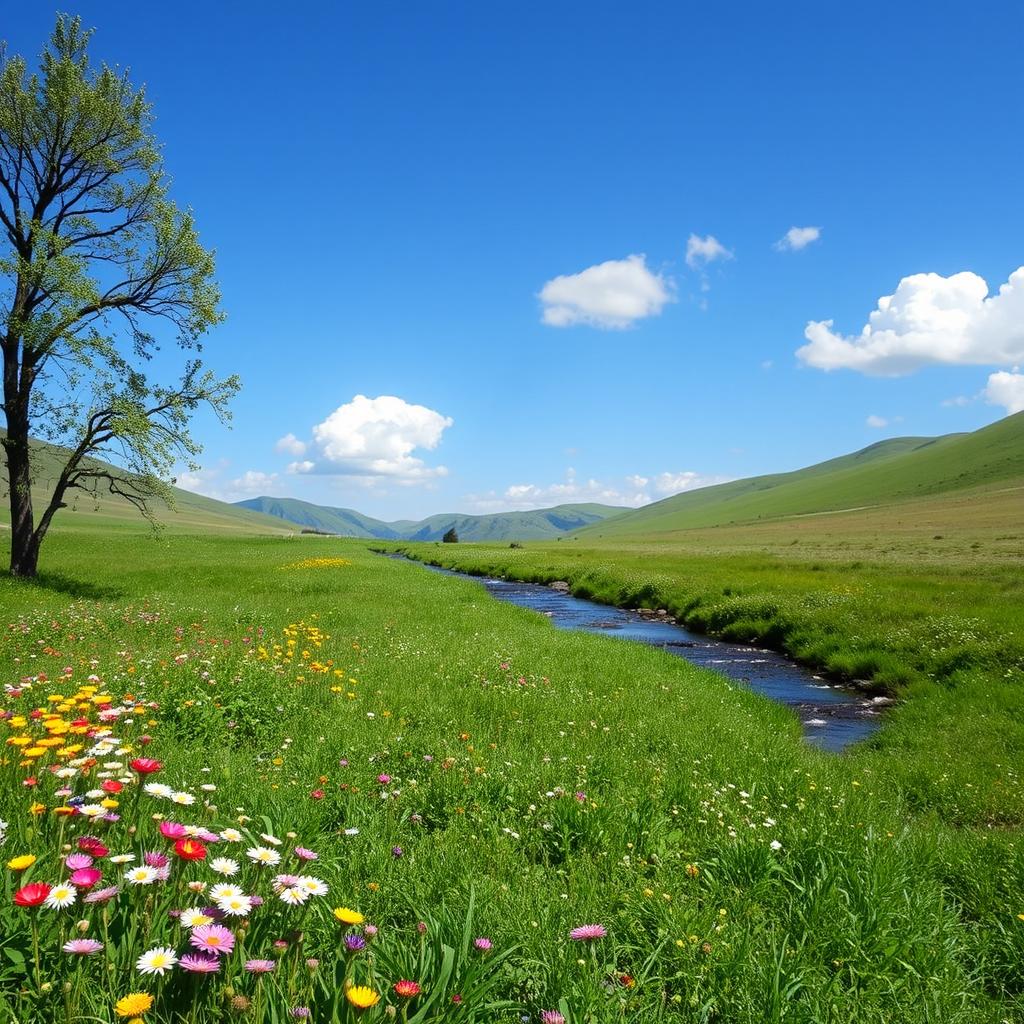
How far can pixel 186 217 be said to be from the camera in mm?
24156

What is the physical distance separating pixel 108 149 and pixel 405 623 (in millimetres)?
21537

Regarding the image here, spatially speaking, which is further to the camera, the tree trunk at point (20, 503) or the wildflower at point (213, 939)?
the tree trunk at point (20, 503)

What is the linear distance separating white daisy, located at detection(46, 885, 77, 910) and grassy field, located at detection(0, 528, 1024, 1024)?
87 mm

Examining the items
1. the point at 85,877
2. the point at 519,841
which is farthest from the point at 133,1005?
the point at 519,841

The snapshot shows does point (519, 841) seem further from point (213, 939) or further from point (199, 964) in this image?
point (199, 964)

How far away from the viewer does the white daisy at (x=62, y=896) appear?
2.56 m

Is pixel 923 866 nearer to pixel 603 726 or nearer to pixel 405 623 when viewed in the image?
pixel 603 726

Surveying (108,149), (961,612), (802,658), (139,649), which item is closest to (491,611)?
(802,658)

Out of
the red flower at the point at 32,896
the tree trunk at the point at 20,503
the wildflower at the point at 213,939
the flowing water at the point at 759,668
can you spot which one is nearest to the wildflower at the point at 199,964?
the wildflower at the point at 213,939

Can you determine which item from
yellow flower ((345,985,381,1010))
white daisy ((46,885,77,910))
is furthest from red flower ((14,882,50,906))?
yellow flower ((345,985,381,1010))

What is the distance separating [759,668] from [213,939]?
65.6 ft

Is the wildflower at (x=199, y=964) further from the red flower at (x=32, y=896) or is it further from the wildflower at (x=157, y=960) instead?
the red flower at (x=32, y=896)

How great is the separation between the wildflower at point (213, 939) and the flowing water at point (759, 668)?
40.3 feet

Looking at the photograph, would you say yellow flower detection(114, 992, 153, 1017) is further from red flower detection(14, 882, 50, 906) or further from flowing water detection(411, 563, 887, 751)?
flowing water detection(411, 563, 887, 751)
